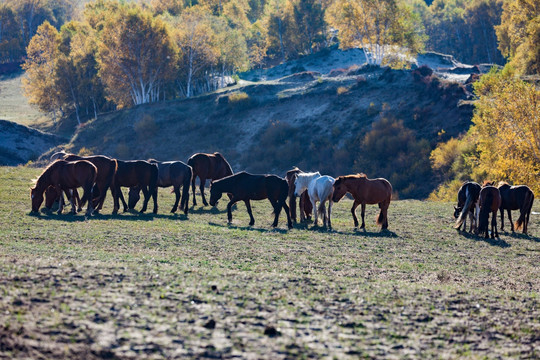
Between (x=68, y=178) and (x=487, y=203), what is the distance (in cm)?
1585

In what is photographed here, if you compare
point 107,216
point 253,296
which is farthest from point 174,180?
point 253,296

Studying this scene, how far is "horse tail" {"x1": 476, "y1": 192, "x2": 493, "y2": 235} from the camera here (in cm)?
2284

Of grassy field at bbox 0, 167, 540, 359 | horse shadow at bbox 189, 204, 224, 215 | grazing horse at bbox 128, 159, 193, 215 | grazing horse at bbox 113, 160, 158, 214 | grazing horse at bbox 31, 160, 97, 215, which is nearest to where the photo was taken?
grassy field at bbox 0, 167, 540, 359

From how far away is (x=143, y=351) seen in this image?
302 inches

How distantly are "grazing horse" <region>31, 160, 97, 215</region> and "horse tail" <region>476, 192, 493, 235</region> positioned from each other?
14.8m

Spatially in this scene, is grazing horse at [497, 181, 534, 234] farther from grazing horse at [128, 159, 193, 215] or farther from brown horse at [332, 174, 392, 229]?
grazing horse at [128, 159, 193, 215]

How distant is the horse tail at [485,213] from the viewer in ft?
74.9

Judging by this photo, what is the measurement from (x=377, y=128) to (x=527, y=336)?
54805 millimetres

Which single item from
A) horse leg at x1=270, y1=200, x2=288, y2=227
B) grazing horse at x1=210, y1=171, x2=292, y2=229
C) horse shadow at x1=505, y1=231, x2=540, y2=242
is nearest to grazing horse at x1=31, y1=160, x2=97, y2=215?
grazing horse at x1=210, y1=171, x2=292, y2=229

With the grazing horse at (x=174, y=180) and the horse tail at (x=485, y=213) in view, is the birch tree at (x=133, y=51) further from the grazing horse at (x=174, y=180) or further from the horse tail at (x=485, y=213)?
the horse tail at (x=485, y=213)

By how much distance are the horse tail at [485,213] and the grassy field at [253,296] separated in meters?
2.79

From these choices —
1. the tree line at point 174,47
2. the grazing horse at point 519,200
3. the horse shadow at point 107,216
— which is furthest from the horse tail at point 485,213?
the tree line at point 174,47

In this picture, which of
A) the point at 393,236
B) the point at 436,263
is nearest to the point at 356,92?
the point at 393,236

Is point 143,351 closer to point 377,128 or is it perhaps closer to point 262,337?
point 262,337
